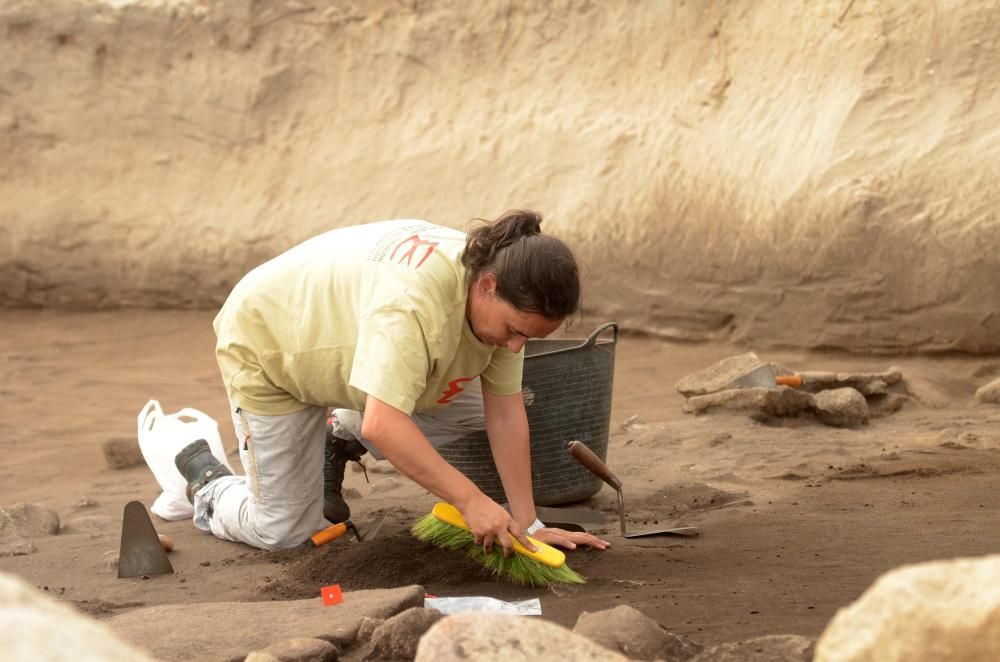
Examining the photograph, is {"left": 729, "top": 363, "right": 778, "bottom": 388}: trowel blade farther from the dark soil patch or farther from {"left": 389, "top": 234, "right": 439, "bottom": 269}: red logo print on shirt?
{"left": 389, "top": 234, "right": 439, "bottom": 269}: red logo print on shirt

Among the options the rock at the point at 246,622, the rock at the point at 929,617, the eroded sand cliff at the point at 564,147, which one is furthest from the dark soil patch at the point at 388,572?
the eroded sand cliff at the point at 564,147

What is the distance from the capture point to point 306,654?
2.40m

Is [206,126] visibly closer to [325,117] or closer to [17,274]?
[325,117]

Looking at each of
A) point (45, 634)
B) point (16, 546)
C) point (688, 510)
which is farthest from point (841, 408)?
point (45, 634)

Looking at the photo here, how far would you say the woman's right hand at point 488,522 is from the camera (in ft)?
9.78

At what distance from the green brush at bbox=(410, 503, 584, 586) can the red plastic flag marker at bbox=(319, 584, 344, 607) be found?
0.48 m

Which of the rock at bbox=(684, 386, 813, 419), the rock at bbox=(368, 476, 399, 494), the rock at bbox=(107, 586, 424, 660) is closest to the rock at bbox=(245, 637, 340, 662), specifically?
the rock at bbox=(107, 586, 424, 660)

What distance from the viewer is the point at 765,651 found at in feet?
7.39

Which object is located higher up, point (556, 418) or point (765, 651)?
point (765, 651)

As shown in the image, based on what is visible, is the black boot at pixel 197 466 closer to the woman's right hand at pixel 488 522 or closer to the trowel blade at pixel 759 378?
the woman's right hand at pixel 488 522

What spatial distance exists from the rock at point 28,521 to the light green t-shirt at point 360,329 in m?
0.96

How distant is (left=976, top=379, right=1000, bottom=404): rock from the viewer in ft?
17.4

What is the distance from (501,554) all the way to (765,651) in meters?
1.00

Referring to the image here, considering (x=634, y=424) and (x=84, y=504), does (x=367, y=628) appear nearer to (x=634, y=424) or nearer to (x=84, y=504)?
(x=84, y=504)
